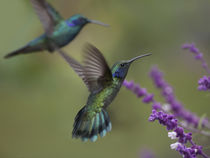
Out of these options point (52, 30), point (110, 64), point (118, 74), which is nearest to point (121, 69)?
point (118, 74)

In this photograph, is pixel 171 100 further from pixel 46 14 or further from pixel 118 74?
pixel 46 14

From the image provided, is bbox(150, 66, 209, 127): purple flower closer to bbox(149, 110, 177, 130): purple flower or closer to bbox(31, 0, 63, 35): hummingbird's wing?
bbox(31, 0, 63, 35): hummingbird's wing

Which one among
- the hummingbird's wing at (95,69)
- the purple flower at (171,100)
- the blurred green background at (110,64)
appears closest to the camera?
the hummingbird's wing at (95,69)

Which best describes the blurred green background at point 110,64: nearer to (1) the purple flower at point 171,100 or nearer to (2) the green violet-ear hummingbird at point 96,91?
(1) the purple flower at point 171,100

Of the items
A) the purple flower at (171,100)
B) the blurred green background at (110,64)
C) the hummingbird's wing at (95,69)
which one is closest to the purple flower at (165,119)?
the hummingbird's wing at (95,69)

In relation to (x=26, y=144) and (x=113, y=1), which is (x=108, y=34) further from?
(x=26, y=144)

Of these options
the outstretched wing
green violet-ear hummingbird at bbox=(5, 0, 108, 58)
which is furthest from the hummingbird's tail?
green violet-ear hummingbird at bbox=(5, 0, 108, 58)

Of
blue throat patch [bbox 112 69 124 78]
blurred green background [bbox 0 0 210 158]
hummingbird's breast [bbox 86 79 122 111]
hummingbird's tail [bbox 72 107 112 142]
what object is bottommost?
blurred green background [bbox 0 0 210 158]

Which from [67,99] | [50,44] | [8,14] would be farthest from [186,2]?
[50,44]
